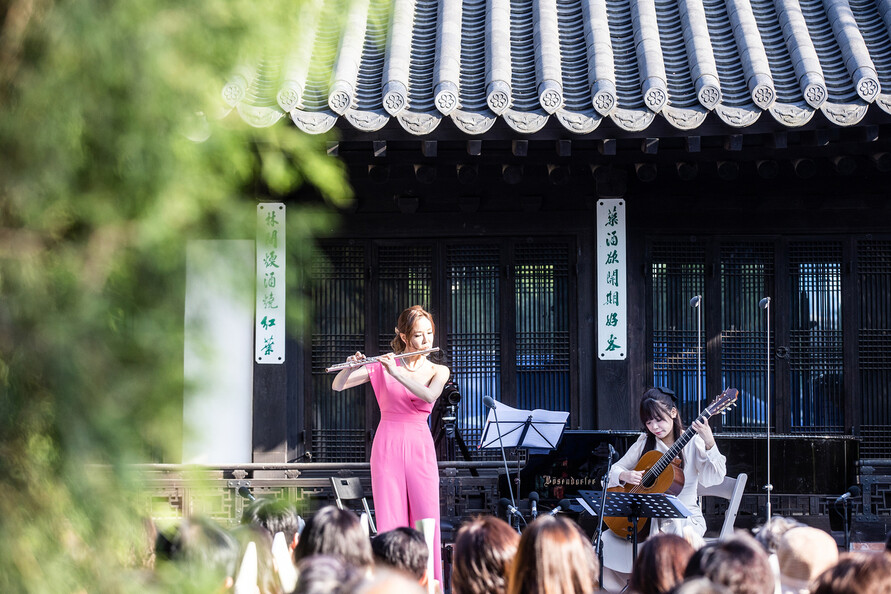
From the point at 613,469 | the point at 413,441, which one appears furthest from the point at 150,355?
the point at 613,469

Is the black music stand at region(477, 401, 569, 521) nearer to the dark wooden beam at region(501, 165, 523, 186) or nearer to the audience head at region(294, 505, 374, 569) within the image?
the dark wooden beam at region(501, 165, 523, 186)

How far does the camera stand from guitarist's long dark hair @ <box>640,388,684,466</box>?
677 centimetres

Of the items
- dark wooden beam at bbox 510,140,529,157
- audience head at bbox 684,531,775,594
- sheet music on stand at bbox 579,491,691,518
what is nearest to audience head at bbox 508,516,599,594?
audience head at bbox 684,531,775,594

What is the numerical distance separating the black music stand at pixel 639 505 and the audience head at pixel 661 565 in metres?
2.23

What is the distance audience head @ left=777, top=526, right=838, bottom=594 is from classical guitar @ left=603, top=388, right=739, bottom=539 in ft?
9.36

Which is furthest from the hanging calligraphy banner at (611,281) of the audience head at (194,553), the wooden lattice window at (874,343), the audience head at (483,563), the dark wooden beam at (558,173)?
the audience head at (194,553)

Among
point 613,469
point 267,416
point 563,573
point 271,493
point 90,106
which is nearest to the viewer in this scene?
point 90,106

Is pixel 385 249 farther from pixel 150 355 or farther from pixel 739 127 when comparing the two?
pixel 150 355

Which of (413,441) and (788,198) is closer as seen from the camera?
(413,441)

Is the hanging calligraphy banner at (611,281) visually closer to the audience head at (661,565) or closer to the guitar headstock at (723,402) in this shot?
the guitar headstock at (723,402)

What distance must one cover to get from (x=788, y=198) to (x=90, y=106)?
7.77 meters

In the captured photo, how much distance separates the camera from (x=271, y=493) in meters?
7.64

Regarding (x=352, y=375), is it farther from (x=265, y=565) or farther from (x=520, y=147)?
(x=265, y=565)

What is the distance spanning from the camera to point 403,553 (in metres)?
3.93
